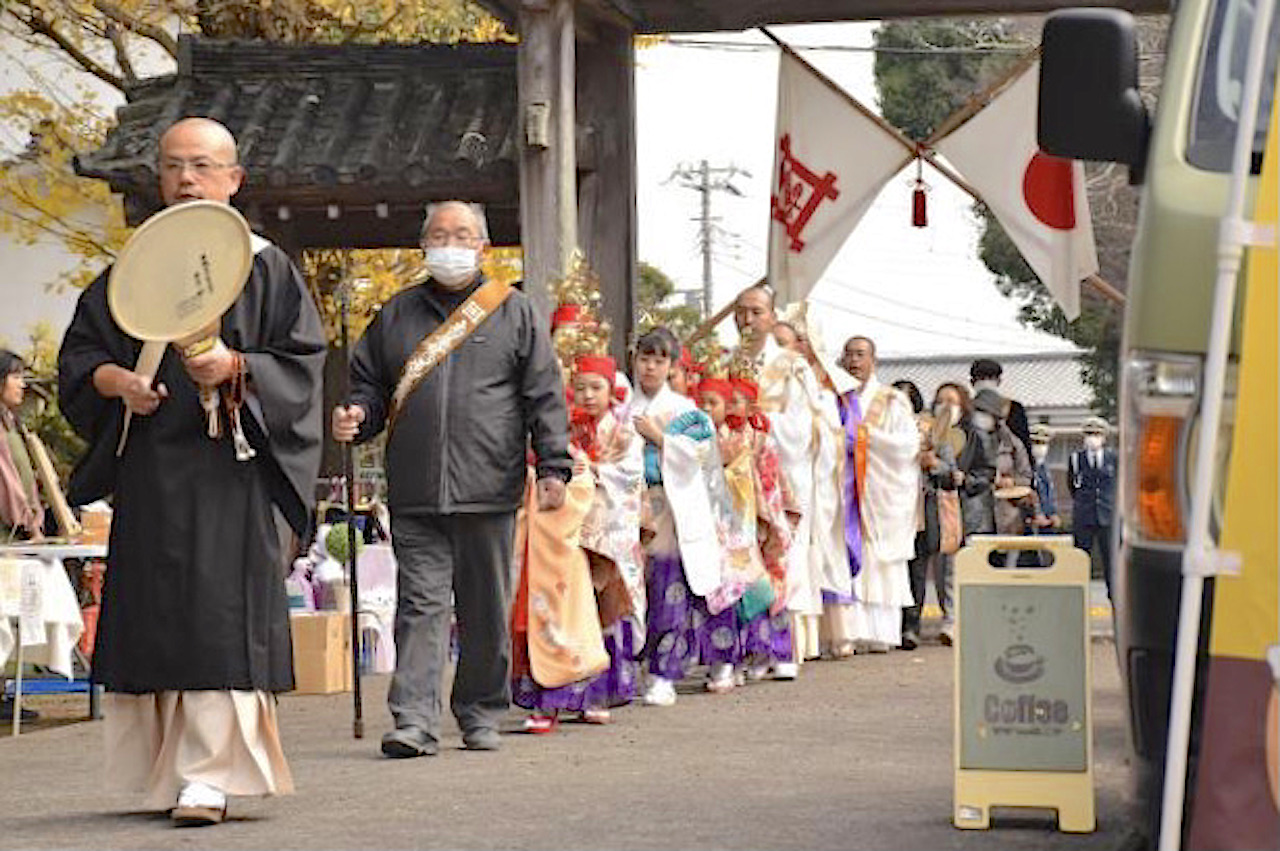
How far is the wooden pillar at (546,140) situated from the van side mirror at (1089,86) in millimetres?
8890

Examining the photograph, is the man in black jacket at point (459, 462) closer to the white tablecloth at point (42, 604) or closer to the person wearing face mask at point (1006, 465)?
the white tablecloth at point (42, 604)

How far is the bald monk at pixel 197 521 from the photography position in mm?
8109

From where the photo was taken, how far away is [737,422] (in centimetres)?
1466

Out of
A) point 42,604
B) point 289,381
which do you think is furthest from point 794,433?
point 289,381

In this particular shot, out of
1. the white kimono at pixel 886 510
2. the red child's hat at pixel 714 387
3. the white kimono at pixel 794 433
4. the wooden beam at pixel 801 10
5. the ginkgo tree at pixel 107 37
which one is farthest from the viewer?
the ginkgo tree at pixel 107 37

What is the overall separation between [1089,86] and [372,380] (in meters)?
5.02

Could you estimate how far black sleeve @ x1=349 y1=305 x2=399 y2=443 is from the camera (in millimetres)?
10609

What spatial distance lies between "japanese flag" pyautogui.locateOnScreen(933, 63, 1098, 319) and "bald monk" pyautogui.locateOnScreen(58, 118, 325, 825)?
10503 mm

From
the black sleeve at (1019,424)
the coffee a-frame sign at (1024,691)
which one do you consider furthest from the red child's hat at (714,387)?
the coffee a-frame sign at (1024,691)

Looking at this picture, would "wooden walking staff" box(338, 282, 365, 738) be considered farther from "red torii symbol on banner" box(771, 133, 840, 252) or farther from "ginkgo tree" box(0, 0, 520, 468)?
"ginkgo tree" box(0, 0, 520, 468)

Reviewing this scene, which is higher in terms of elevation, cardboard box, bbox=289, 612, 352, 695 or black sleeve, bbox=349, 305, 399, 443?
black sleeve, bbox=349, 305, 399, 443

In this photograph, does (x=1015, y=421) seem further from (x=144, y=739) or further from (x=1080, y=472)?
(x=144, y=739)

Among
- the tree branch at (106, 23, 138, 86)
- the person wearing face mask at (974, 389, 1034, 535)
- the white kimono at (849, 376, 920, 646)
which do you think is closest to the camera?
the white kimono at (849, 376, 920, 646)

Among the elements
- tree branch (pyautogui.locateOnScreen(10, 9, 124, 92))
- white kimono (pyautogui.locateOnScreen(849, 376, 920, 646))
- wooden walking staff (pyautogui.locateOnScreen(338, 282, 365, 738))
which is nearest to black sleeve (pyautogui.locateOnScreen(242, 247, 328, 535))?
wooden walking staff (pyautogui.locateOnScreen(338, 282, 365, 738))
